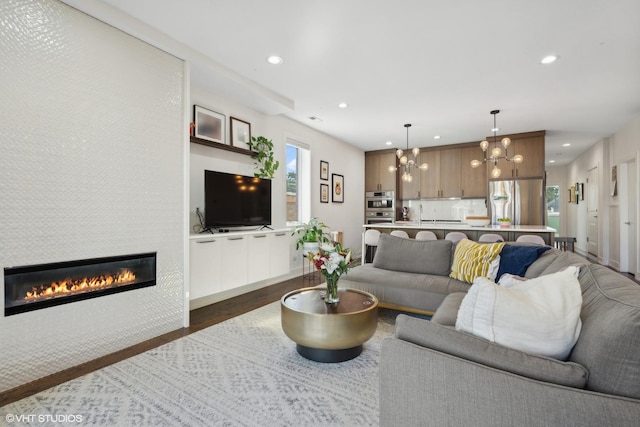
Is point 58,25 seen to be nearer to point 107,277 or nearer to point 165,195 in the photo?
point 165,195

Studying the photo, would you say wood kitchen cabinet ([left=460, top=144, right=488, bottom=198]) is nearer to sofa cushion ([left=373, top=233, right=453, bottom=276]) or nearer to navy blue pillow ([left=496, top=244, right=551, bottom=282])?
sofa cushion ([left=373, top=233, right=453, bottom=276])

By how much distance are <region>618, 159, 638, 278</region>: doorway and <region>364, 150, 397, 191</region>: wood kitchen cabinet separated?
4.27 m

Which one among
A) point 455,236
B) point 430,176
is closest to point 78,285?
point 455,236

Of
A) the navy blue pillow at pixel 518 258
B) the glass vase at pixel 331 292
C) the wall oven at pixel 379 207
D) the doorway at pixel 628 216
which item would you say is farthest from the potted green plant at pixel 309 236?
the doorway at pixel 628 216

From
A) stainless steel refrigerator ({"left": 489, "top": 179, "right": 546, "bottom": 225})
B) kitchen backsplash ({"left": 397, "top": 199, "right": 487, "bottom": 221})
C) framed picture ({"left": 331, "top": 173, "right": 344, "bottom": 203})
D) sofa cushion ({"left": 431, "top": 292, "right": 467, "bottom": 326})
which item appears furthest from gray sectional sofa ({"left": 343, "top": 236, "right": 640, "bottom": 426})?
kitchen backsplash ({"left": 397, "top": 199, "right": 487, "bottom": 221})

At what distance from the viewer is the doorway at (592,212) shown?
7.43 metres

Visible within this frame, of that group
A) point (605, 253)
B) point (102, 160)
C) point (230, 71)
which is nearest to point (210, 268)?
point (102, 160)

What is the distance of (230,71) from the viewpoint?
143 inches

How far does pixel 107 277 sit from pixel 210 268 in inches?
46.0

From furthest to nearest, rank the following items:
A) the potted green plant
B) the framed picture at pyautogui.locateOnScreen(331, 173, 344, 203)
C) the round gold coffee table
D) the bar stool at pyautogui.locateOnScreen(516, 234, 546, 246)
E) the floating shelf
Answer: the framed picture at pyautogui.locateOnScreen(331, 173, 344, 203)
the potted green plant
the bar stool at pyautogui.locateOnScreen(516, 234, 546, 246)
the floating shelf
the round gold coffee table

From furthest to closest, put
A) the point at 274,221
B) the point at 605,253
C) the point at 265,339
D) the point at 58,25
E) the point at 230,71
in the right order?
the point at 605,253 < the point at 274,221 < the point at 230,71 < the point at 265,339 < the point at 58,25

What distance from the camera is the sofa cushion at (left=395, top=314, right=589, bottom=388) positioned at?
991 mm

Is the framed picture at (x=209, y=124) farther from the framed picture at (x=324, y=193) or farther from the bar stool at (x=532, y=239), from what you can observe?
the bar stool at (x=532, y=239)

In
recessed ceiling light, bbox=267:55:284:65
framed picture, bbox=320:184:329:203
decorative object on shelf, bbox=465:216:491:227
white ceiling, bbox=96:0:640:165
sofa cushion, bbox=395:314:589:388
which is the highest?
recessed ceiling light, bbox=267:55:284:65
